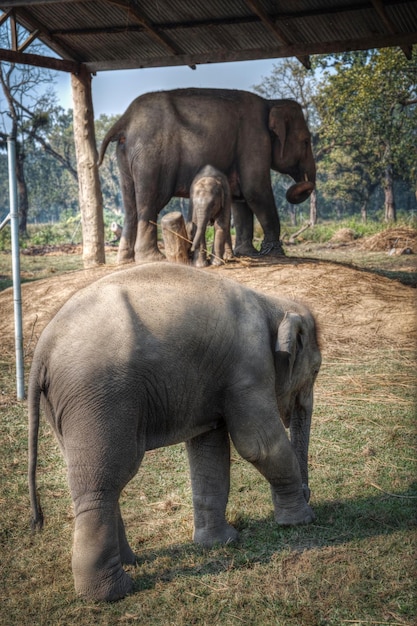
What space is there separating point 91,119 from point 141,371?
383 inches

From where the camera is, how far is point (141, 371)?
3.20m

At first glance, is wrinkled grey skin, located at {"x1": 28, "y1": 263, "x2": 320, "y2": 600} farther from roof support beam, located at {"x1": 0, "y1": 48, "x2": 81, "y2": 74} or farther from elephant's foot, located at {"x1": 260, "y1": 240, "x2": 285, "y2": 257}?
elephant's foot, located at {"x1": 260, "y1": 240, "x2": 285, "y2": 257}

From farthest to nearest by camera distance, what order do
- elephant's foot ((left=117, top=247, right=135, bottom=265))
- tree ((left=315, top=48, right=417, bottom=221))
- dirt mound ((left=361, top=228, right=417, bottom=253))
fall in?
tree ((left=315, top=48, right=417, bottom=221))
dirt mound ((left=361, top=228, right=417, bottom=253))
elephant's foot ((left=117, top=247, right=135, bottom=265))

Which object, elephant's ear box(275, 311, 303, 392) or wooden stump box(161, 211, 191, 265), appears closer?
elephant's ear box(275, 311, 303, 392)

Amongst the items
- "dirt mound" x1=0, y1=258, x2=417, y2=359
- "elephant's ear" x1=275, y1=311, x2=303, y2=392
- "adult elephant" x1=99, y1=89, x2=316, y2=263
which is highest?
"adult elephant" x1=99, y1=89, x2=316, y2=263

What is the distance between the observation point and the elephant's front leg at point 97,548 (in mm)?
3102

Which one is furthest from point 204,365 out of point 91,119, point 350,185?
point 350,185

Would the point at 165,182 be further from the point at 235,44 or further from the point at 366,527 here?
the point at 366,527

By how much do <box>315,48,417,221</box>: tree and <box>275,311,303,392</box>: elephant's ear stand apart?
18.1m

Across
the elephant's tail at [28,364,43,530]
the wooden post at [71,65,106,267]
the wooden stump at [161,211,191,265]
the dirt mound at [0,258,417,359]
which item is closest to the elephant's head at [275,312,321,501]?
the elephant's tail at [28,364,43,530]

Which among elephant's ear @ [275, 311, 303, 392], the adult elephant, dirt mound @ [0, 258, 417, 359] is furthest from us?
the adult elephant

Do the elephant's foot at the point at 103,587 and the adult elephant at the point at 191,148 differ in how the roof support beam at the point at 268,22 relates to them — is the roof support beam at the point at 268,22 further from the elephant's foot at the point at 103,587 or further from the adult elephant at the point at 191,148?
the elephant's foot at the point at 103,587

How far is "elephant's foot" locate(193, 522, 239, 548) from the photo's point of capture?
12.2 ft

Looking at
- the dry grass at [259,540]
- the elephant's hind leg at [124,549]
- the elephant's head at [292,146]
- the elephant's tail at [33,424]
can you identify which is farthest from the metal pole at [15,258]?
the elephant's head at [292,146]
